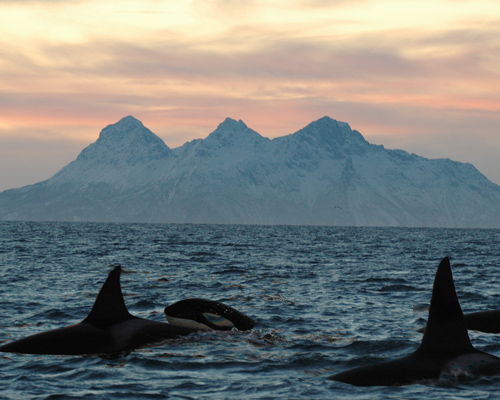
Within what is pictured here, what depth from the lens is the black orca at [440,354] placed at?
1179 centimetres

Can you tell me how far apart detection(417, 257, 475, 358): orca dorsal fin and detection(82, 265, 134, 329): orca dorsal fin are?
244 inches

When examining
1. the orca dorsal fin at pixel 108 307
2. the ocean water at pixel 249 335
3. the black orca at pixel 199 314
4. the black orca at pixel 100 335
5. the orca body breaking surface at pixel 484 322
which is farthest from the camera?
the orca body breaking surface at pixel 484 322

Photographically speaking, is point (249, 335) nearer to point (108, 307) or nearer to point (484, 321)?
point (108, 307)

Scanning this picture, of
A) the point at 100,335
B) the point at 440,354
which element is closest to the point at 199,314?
the point at 100,335

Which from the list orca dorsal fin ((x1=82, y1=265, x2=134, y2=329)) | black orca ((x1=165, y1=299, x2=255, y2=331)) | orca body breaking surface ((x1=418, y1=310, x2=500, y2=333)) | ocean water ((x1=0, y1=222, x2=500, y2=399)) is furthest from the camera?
orca body breaking surface ((x1=418, y1=310, x2=500, y2=333))

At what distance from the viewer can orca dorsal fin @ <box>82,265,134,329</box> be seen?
1477cm

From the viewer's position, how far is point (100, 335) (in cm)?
1480

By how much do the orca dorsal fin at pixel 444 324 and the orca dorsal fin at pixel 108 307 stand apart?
6.19m

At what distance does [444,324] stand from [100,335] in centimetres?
680

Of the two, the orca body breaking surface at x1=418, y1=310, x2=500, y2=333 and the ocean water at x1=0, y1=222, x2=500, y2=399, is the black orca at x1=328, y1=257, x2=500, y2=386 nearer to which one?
the ocean water at x1=0, y1=222, x2=500, y2=399

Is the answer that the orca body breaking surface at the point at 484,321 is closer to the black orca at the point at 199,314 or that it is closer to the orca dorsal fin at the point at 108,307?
the black orca at the point at 199,314

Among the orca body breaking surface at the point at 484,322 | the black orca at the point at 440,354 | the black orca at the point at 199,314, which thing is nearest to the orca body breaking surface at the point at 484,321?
the orca body breaking surface at the point at 484,322

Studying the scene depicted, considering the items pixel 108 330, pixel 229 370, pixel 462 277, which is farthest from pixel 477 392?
pixel 462 277

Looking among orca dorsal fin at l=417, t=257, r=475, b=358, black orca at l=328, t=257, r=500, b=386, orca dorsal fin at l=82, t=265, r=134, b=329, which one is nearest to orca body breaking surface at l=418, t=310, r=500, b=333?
black orca at l=328, t=257, r=500, b=386
